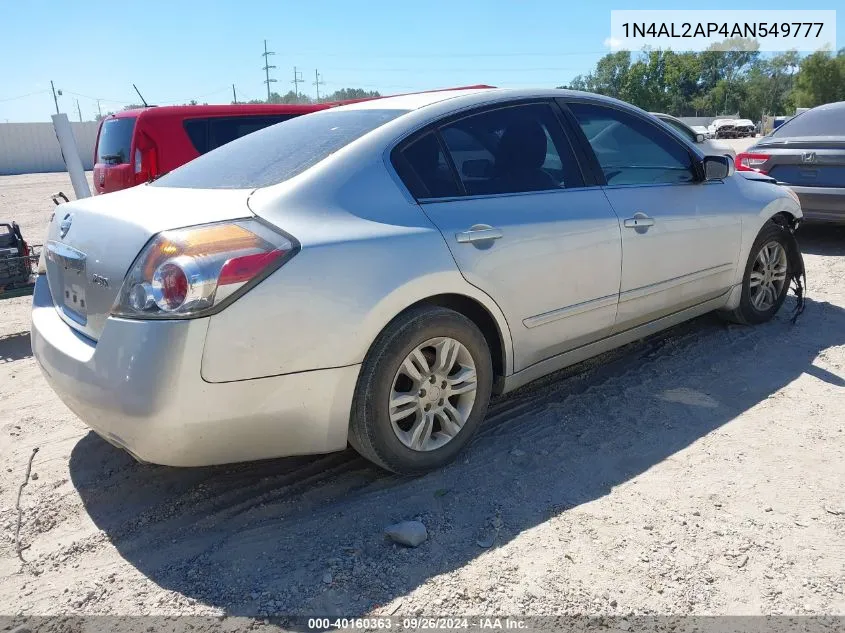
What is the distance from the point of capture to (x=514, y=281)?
315 centimetres

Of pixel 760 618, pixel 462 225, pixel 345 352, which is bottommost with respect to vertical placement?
pixel 760 618

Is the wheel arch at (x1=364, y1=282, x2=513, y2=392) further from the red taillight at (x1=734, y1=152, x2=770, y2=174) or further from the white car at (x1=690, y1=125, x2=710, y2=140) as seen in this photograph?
the white car at (x1=690, y1=125, x2=710, y2=140)

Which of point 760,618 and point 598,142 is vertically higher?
point 598,142

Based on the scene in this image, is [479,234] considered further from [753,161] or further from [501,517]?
[753,161]

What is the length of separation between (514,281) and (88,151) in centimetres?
4361

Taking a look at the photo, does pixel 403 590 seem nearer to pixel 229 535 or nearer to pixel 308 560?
pixel 308 560

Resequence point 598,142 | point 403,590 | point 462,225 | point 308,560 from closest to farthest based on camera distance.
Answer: point 403,590 < point 308,560 < point 462,225 < point 598,142

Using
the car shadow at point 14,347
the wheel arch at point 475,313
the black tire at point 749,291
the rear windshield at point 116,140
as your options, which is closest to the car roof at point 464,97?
the wheel arch at point 475,313

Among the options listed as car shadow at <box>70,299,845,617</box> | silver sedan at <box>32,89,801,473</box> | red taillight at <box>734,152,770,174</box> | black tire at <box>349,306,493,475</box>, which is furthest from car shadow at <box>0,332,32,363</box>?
red taillight at <box>734,152,770,174</box>

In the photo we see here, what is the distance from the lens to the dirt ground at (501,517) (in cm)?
232

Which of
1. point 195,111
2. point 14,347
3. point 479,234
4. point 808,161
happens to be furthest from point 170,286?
point 808,161

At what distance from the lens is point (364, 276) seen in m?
2.64

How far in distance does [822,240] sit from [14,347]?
8.30 m

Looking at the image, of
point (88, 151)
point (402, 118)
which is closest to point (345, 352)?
point (402, 118)
